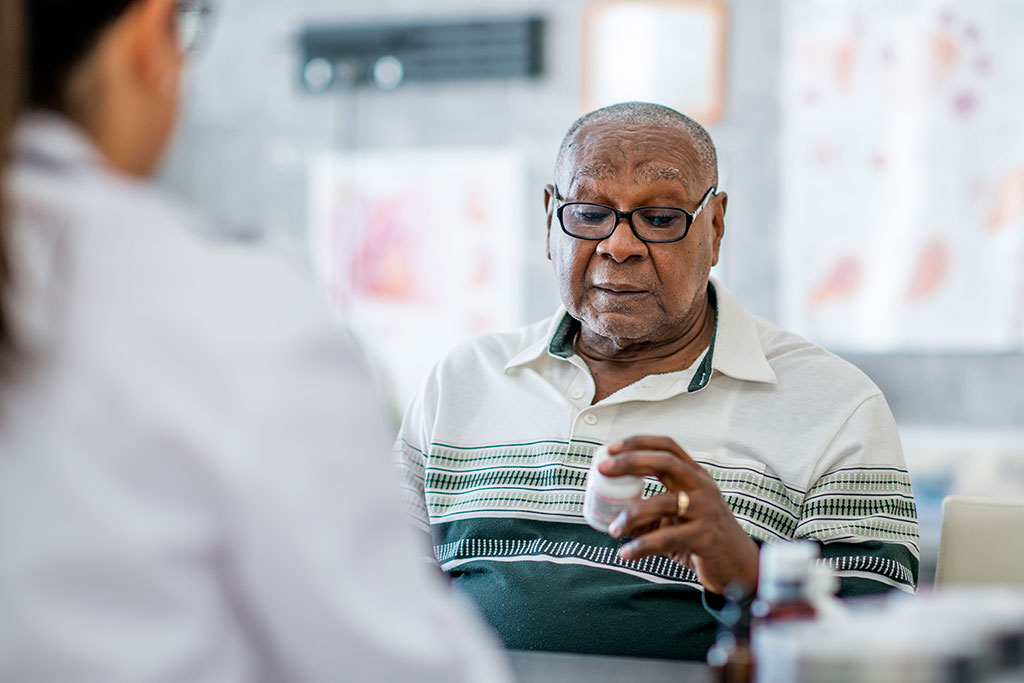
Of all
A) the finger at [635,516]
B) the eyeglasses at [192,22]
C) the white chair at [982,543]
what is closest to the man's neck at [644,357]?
the white chair at [982,543]

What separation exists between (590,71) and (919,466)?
4.95 ft

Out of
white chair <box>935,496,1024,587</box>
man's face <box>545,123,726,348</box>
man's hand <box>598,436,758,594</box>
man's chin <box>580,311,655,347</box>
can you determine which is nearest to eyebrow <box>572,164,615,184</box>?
man's face <box>545,123,726,348</box>

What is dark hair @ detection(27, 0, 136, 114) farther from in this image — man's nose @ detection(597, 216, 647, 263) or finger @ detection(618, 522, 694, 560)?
man's nose @ detection(597, 216, 647, 263)

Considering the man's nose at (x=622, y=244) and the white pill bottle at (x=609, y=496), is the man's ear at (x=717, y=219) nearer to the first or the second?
the man's nose at (x=622, y=244)

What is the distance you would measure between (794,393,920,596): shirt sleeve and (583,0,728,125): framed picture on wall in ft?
6.26

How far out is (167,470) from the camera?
0.62 m

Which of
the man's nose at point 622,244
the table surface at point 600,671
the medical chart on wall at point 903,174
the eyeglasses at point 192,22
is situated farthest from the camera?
the medical chart on wall at point 903,174

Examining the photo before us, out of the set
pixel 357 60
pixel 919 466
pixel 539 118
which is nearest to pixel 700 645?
pixel 919 466

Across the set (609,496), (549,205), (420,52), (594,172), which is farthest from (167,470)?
(420,52)

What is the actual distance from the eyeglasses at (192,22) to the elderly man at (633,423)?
819 millimetres

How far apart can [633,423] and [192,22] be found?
90 centimetres

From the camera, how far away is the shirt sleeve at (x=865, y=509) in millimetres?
1384

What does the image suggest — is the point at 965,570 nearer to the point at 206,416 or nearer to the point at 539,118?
the point at 206,416

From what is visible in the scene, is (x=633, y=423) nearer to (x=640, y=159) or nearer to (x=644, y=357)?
(x=644, y=357)
